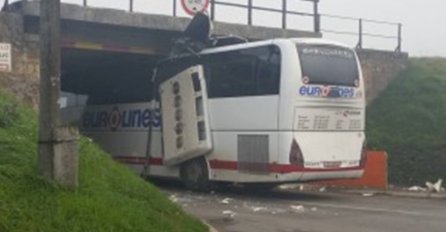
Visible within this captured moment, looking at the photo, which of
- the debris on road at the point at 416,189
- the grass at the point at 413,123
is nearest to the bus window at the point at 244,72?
the debris on road at the point at 416,189

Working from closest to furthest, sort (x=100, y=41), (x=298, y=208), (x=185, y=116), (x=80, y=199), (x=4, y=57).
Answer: (x=80, y=199)
(x=4, y=57)
(x=298, y=208)
(x=185, y=116)
(x=100, y=41)

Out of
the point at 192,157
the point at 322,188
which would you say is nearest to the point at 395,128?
the point at 322,188

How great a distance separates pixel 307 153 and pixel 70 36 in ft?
24.1

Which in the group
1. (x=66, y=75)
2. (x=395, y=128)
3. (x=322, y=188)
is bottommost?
(x=322, y=188)

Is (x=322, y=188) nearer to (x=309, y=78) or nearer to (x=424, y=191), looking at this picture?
(x=424, y=191)

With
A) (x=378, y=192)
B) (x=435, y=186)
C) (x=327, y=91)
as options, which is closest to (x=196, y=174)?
(x=327, y=91)

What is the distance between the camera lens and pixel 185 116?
63.4 ft

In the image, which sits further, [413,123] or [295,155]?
[413,123]

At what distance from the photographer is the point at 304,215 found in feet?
46.8

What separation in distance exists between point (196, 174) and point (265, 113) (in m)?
3.08

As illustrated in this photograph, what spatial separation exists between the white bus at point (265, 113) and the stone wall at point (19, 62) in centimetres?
324

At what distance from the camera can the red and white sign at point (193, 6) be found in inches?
840

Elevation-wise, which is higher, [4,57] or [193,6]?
[193,6]

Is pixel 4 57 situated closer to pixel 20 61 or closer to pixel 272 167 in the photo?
pixel 20 61
